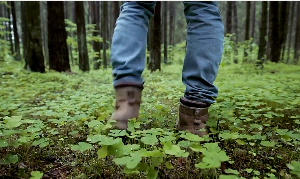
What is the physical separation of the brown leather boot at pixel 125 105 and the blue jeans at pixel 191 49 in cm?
4

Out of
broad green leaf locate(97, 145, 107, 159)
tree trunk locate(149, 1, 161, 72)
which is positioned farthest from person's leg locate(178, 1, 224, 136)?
tree trunk locate(149, 1, 161, 72)

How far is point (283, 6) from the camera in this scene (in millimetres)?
9578

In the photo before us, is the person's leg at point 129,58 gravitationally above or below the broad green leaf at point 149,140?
above

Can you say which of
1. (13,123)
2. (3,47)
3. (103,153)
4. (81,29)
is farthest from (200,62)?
(3,47)

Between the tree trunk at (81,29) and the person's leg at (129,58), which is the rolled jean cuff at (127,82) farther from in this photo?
the tree trunk at (81,29)

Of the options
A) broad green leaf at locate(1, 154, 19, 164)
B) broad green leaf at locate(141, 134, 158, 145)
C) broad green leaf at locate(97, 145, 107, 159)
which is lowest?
broad green leaf at locate(1, 154, 19, 164)

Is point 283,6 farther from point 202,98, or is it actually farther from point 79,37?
point 202,98

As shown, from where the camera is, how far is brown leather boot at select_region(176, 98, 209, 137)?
4.72 ft

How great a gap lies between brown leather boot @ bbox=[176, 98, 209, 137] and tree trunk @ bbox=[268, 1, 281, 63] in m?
8.02

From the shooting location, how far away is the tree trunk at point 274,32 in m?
8.13

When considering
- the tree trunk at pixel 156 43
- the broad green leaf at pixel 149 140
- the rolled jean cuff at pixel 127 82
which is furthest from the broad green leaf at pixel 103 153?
the tree trunk at pixel 156 43

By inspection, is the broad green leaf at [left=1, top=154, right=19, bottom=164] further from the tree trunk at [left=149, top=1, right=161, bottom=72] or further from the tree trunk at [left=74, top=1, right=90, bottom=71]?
the tree trunk at [left=74, top=1, right=90, bottom=71]

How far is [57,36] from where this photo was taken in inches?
283

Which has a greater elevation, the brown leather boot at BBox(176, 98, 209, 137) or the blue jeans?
the blue jeans
